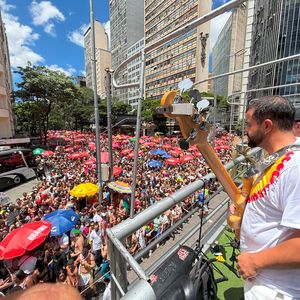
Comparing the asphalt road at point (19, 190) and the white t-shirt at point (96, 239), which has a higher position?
the white t-shirt at point (96, 239)

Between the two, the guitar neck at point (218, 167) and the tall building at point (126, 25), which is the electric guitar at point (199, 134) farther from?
the tall building at point (126, 25)

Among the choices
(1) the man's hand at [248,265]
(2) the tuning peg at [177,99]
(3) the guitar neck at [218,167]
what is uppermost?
(2) the tuning peg at [177,99]

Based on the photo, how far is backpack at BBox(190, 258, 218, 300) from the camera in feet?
5.46

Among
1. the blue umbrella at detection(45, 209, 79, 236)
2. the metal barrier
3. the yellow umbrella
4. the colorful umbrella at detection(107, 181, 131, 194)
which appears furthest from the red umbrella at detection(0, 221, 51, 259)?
the metal barrier

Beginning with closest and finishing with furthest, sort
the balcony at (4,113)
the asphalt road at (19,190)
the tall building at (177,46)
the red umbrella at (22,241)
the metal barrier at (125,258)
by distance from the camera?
the metal barrier at (125,258), the red umbrella at (22,241), the asphalt road at (19,190), the balcony at (4,113), the tall building at (177,46)

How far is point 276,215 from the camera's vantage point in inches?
46.7

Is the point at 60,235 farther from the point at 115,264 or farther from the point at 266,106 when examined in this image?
the point at 266,106

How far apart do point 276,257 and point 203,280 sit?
81 centimetres

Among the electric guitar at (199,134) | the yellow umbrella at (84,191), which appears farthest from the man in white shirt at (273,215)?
the yellow umbrella at (84,191)

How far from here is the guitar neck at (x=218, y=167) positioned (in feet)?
6.16

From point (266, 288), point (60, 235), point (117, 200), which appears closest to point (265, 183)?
point (266, 288)

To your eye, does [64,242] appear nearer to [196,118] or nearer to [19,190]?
[196,118]

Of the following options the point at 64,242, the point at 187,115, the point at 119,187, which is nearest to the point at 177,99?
the point at 187,115

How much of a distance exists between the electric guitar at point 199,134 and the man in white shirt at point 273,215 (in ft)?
1.06
